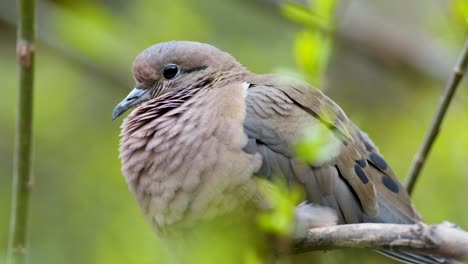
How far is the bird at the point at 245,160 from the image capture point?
3.50 metres

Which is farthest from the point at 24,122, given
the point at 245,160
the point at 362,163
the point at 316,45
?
the point at 362,163

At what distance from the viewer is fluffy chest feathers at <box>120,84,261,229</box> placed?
348 centimetres

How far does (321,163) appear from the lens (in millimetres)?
3611

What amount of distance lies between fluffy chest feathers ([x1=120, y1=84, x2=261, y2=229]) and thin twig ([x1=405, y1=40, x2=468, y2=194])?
0.62 metres

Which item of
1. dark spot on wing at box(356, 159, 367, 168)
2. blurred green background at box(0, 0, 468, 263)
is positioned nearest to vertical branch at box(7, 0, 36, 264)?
blurred green background at box(0, 0, 468, 263)

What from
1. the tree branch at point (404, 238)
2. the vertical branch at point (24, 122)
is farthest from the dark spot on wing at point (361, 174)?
the vertical branch at point (24, 122)

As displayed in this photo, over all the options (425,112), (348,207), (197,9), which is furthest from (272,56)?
(348,207)

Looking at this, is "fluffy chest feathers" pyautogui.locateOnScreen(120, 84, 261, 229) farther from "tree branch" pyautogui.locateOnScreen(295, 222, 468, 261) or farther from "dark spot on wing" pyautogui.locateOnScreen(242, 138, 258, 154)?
"tree branch" pyautogui.locateOnScreen(295, 222, 468, 261)

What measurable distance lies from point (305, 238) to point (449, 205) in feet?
6.55

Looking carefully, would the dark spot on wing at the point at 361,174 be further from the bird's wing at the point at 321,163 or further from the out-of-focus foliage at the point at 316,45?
the out-of-focus foliage at the point at 316,45

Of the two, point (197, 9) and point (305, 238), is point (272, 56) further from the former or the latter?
point (305, 238)

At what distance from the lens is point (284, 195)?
239cm

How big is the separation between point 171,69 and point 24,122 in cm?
127

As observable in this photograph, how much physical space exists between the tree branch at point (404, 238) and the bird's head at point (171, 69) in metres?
1.52
